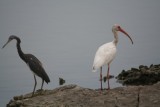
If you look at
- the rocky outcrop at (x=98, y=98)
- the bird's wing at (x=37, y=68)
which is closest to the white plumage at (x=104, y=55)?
the rocky outcrop at (x=98, y=98)

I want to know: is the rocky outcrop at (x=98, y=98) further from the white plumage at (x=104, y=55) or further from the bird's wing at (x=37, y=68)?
the bird's wing at (x=37, y=68)

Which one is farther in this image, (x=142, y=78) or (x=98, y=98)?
(x=142, y=78)

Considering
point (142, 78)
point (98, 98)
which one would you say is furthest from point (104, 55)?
point (142, 78)

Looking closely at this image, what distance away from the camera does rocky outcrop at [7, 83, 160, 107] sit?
13.8m

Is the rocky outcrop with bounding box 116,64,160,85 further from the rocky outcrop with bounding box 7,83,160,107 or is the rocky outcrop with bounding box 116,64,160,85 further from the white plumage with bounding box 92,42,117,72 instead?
the rocky outcrop with bounding box 7,83,160,107

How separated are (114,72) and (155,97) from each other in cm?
2086

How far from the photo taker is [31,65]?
714 inches

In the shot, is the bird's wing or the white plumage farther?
the bird's wing

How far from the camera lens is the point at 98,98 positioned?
47.6ft

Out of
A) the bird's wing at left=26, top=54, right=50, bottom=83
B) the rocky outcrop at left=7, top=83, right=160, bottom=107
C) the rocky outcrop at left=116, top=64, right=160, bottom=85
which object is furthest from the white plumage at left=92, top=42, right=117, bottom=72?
the rocky outcrop at left=116, top=64, right=160, bottom=85

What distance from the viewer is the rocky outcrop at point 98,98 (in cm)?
1380

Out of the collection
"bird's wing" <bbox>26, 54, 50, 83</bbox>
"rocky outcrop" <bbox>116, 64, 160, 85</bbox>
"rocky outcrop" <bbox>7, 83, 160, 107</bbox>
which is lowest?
"rocky outcrop" <bbox>7, 83, 160, 107</bbox>

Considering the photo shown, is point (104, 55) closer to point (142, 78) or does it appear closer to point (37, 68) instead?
point (37, 68)

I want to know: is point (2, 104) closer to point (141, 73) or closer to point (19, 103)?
point (141, 73)
